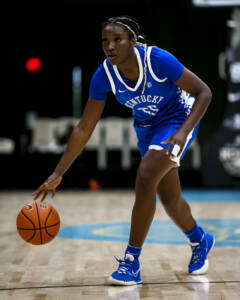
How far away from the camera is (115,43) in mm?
3025

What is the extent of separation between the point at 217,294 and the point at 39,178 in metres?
9.19

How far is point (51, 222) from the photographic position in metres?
3.41

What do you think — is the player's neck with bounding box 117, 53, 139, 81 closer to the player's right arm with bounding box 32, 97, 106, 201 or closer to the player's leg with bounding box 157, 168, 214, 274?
the player's right arm with bounding box 32, 97, 106, 201

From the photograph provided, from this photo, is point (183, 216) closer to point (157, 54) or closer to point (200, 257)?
point (200, 257)

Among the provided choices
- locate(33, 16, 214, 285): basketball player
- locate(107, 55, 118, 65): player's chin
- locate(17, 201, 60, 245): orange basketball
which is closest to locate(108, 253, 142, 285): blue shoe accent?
locate(33, 16, 214, 285): basketball player

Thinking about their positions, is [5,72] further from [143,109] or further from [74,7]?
[143,109]

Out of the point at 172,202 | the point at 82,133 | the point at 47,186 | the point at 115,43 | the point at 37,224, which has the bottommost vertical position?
the point at 37,224

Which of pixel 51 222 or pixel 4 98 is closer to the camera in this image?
pixel 51 222

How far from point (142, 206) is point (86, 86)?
1298 centimetres

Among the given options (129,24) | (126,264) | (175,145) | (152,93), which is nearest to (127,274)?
(126,264)

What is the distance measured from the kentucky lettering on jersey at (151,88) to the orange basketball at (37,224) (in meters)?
0.80

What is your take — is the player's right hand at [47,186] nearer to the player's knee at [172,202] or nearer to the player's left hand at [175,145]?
the player's knee at [172,202]

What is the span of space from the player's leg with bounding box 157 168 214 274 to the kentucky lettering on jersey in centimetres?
38

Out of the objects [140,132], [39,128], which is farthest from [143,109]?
[39,128]
